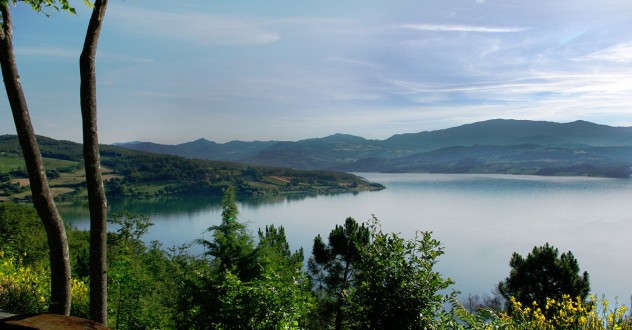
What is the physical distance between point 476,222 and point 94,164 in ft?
274

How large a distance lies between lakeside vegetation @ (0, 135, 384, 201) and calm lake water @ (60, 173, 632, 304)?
16450 mm

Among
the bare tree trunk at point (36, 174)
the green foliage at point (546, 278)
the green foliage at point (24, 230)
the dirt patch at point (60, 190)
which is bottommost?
the dirt patch at point (60, 190)

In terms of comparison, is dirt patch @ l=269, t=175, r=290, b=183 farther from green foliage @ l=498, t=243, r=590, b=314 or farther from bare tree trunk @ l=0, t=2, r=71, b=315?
bare tree trunk @ l=0, t=2, r=71, b=315

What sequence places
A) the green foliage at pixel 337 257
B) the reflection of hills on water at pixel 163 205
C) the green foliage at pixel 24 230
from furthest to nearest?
the reflection of hills on water at pixel 163 205
the green foliage at pixel 337 257
the green foliage at pixel 24 230

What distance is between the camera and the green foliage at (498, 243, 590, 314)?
23.1 m

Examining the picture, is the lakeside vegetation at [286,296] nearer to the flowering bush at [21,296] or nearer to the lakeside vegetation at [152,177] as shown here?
the flowering bush at [21,296]

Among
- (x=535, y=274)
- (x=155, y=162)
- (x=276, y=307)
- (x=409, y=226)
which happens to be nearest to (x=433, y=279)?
(x=276, y=307)

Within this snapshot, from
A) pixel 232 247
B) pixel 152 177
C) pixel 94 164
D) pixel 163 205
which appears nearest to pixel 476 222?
pixel 163 205

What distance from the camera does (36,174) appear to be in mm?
3988

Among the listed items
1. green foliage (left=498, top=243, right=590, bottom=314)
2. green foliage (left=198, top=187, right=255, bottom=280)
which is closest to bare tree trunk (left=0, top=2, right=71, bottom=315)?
green foliage (left=198, top=187, right=255, bottom=280)

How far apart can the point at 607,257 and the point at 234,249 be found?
58.1m

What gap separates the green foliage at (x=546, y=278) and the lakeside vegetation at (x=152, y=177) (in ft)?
354

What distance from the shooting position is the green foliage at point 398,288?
14.3ft

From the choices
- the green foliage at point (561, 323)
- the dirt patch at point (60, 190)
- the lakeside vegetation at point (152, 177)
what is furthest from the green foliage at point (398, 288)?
the dirt patch at point (60, 190)
